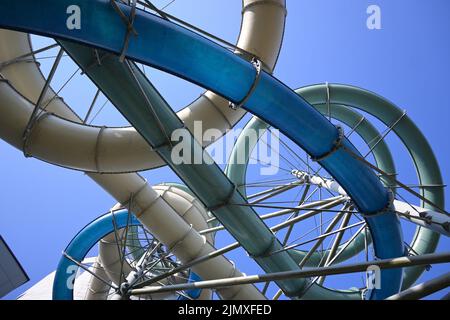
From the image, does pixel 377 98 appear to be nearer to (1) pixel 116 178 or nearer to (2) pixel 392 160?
(2) pixel 392 160

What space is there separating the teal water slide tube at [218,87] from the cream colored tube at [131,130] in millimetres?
1394

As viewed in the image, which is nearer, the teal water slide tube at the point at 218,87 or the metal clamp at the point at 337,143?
the teal water slide tube at the point at 218,87

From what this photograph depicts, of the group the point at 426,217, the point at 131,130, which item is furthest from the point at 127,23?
the point at 426,217

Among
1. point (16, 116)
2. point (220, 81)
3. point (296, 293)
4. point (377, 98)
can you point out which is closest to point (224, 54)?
point (220, 81)

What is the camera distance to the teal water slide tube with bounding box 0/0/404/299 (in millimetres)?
5555

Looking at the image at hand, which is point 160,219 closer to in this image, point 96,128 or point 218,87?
point 96,128

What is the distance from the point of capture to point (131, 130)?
8984 mm

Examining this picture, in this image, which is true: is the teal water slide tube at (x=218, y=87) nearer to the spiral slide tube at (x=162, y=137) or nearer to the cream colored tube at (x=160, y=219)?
the spiral slide tube at (x=162, y=137)

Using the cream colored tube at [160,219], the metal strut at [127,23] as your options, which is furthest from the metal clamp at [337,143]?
the cream colored tube at [160,219]

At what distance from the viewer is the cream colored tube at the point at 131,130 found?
801 centimetres

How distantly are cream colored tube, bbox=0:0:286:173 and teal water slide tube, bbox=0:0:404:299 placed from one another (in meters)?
1.39

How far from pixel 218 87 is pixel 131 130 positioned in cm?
306

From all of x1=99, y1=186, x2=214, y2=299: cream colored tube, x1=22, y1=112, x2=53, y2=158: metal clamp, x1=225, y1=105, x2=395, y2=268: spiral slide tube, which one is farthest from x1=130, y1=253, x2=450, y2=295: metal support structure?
x1=99, y1=186, x2=214, y2=299: cream colored tube
